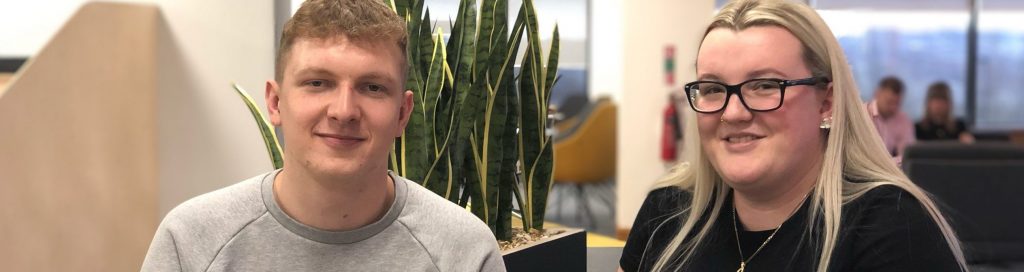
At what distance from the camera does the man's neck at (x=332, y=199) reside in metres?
1.20

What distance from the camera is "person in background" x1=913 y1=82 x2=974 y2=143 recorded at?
6125mm

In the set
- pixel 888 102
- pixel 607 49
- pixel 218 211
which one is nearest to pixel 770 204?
pixel 218 211

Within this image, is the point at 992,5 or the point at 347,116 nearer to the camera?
the point at 347,116

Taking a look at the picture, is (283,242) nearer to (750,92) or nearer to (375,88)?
(375,88)

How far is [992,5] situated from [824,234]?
8531 mm

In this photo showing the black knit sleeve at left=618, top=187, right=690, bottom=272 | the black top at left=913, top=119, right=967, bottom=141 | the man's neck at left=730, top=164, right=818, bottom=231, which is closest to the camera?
the man's neck at left=730, top=164, right=818, bottom=231

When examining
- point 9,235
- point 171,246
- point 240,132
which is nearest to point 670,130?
point 240,132

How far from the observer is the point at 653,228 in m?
1.74

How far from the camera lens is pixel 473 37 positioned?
6.64 ft

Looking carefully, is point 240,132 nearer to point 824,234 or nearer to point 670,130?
point 824,234

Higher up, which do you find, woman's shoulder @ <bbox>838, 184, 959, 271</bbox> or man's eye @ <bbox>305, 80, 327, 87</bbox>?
man's eye @ <bbox>305, 80, 327, 87</bbox>

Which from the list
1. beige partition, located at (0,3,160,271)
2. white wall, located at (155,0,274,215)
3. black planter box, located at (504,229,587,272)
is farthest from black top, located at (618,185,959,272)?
beige partition, located at (0,3,160,271)

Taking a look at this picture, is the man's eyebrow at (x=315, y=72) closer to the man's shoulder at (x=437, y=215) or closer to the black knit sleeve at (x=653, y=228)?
the man's shoulder at (x=437, y=215)

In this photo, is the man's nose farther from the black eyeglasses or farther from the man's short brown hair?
the black eyeglasses
